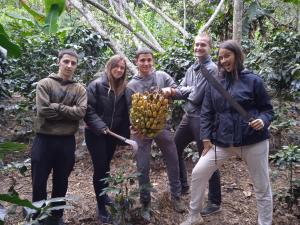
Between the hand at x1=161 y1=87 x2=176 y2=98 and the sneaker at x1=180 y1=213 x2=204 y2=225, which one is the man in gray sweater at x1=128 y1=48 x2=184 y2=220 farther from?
the sneaker at x1=180 y1=213 x2=204 y2=225

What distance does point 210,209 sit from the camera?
354 centimetres

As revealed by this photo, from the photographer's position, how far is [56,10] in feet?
3.42

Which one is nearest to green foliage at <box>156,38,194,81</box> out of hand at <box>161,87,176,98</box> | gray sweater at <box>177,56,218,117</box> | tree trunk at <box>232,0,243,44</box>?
tree trunk at <box>232,0,243,44</box>

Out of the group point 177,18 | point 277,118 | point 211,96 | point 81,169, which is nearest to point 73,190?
point 81,169

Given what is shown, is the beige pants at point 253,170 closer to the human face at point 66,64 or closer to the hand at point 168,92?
the hand at point 168,92

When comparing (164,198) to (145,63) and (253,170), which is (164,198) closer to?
(253,170)

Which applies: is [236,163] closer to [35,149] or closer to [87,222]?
[87,222]

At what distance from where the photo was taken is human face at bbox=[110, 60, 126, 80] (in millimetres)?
3153

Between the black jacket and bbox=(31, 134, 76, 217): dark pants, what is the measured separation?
28cm

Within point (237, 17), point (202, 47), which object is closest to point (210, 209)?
point (202, 47)

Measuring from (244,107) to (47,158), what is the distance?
63.6 inches

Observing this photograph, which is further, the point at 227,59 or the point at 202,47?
the point at 202,47

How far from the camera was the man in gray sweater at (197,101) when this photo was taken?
3.24 metres

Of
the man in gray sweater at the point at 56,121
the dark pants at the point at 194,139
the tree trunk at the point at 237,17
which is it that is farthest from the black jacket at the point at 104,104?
the tree trunk at the point at 237,17
